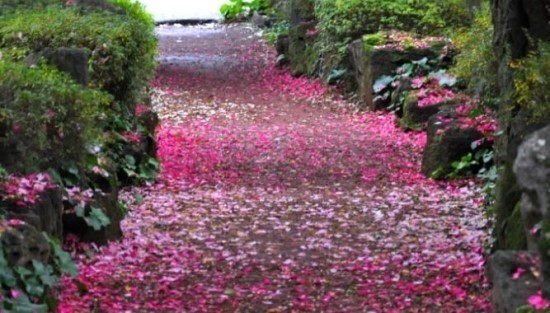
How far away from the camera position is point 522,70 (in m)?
6.70

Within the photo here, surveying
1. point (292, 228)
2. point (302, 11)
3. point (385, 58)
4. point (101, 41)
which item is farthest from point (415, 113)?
point (302, 11)

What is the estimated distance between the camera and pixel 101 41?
9.83m

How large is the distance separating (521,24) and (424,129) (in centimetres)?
622

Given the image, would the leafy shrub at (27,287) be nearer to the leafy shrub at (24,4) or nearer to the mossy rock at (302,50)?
the leafy shrub at (24,4)

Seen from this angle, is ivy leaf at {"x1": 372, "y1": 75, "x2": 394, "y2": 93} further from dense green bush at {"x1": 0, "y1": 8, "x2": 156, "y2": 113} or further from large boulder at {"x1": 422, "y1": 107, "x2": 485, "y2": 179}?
dense green bush at {"x1": 0, "y1": 8, "x2": 156, "y2": 113}

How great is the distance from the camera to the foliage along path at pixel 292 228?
624 centimetres

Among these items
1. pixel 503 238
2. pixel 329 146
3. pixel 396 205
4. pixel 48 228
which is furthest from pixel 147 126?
pixel 503 238

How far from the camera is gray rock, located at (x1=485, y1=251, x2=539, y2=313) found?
14.8 feet

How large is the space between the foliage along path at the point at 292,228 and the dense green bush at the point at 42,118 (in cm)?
83

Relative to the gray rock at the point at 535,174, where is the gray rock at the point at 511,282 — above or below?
below

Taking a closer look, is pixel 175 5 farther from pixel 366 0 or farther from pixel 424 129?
pixel 424 129

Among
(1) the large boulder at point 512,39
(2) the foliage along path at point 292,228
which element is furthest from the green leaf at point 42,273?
(1) the large boulder at point 512,39

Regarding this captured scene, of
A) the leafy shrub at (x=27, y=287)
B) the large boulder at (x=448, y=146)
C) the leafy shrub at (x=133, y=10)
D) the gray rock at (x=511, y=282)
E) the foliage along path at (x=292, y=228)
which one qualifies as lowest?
the foliage along path at (x=292, y=228)

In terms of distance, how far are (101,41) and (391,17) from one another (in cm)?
814
